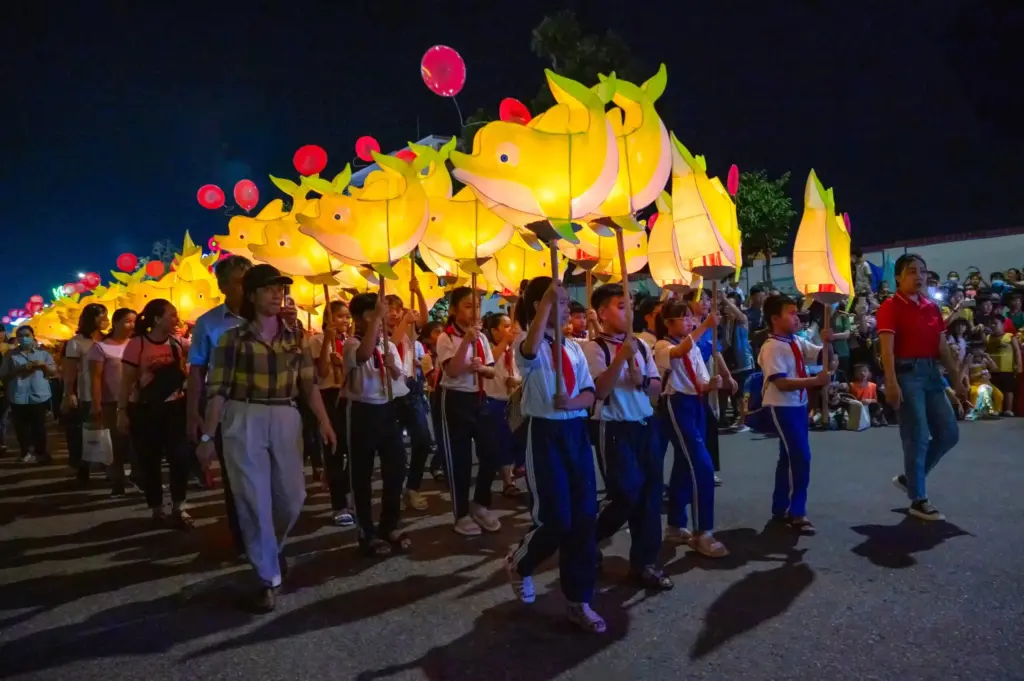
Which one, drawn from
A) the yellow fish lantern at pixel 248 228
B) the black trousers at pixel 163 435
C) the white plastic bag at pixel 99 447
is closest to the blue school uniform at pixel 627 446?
the black trousers at pixel 163 435

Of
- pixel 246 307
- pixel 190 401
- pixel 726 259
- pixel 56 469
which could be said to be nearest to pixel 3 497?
pixel 56 469

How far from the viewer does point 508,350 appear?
6.73 metres

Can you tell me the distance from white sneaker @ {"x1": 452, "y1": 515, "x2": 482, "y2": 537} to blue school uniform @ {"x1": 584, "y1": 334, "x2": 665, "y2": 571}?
5.62 feet

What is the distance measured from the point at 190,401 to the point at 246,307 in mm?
770

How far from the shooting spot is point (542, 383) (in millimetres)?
3744

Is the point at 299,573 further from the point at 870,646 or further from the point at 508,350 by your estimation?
the point at 870,646

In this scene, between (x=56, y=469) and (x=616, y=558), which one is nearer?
(x=616, y=558)

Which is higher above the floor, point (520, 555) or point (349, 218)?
point (349, 218)

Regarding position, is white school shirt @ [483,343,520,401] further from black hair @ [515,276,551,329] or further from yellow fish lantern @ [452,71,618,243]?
yellow fish lantern @ [452,71,618,243]

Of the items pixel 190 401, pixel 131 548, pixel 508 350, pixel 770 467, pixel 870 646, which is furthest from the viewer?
→ pixel 770 467

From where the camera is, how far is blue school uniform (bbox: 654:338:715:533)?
498 cm

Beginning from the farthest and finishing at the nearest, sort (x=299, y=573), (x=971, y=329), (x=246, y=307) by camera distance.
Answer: (x=971, y=329), (x=299, y=573), (x=246, y=307)

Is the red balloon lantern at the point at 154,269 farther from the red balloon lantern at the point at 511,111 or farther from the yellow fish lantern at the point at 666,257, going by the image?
the yellow fish lantern at the point at 666,257

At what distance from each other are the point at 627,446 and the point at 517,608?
1.08m
